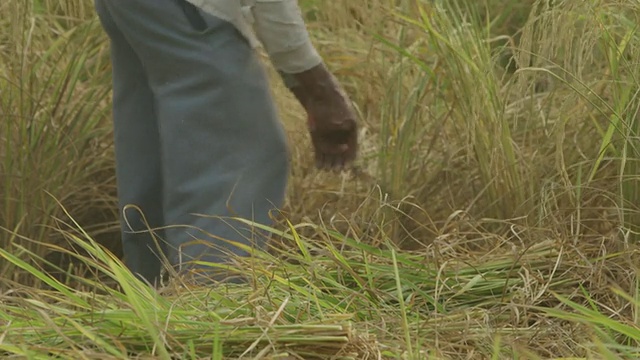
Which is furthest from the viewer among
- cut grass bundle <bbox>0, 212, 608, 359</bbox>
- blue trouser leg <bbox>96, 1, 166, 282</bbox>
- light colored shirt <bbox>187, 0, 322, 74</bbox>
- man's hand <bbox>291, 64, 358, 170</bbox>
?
blue trouser leg <bbox>96, 1, 166, 282</bbox>

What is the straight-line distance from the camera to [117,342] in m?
1.70

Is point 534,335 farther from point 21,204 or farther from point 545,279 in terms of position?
point 21,204

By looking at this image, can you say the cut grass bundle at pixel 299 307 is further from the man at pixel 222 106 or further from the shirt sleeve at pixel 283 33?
the shirt sleeve at pixel 283 33

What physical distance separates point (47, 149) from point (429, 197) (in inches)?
35.0

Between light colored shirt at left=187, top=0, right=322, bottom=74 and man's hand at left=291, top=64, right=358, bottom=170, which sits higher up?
light colored shirt at left=187, top=0, right=322, bottom=74

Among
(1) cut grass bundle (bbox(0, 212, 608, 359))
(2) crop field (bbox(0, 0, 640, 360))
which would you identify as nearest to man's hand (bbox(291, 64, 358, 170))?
(2) crop field (bbox(0, 0, 640, 360))

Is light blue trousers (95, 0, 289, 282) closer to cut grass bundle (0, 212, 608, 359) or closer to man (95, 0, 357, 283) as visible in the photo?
man (95, 0, 357, 283)

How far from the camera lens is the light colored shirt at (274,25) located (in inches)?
91.8

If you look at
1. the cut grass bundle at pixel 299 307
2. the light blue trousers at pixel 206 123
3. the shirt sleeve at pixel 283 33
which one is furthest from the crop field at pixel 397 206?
the shirt sleeve at pixel 283 33

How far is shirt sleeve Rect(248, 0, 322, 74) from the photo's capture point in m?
2.33

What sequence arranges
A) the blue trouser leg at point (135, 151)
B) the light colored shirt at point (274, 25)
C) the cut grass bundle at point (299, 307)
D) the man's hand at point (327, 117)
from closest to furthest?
the cut grass bundle at point (299, 307) < the light colored shirt at point (274, 25) < the man's hand at point (327, 117) < the blue trouser leg at point (135, 151)

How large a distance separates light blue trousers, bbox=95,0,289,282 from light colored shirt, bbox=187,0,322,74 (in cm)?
2

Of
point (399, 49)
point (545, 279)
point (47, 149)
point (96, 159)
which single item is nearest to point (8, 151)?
point (47, 149)

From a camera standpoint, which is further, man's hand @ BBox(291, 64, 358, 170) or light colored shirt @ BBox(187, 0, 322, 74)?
man's hand @ BBox(291, 64, 358, 170)
